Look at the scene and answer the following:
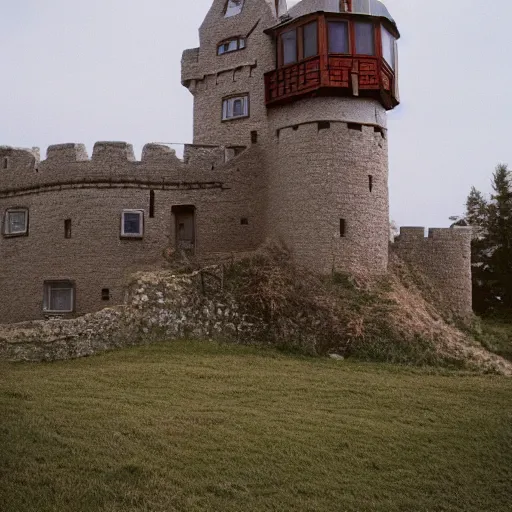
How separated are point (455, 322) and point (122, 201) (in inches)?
520

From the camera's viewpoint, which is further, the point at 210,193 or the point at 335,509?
the point at 210,193

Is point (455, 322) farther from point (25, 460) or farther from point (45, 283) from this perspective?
point (25, 460)

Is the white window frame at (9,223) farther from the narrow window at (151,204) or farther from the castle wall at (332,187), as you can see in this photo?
the castle wall at (332,187)

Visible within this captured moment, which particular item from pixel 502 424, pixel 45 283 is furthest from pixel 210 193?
pixel 502 424

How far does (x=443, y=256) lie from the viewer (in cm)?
2792

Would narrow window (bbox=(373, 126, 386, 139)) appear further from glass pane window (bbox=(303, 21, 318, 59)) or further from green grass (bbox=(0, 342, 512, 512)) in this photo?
green grass (bbox=(0, 342, 512, 512))

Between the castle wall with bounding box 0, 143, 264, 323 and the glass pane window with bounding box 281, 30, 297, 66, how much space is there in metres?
3.54

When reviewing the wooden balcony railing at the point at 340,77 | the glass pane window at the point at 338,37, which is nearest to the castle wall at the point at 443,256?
the wooden balcony railing at the point at 340,77

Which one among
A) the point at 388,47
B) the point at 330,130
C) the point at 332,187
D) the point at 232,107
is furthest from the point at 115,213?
the point at 388,47

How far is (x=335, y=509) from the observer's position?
11227mm

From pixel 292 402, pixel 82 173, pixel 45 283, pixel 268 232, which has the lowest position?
pixel 292 402

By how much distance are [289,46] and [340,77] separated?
270 cm

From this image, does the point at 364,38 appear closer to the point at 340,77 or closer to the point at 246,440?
the point at 340,77

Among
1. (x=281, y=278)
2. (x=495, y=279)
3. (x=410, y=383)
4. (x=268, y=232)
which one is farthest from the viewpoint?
(x=495, y=279)
